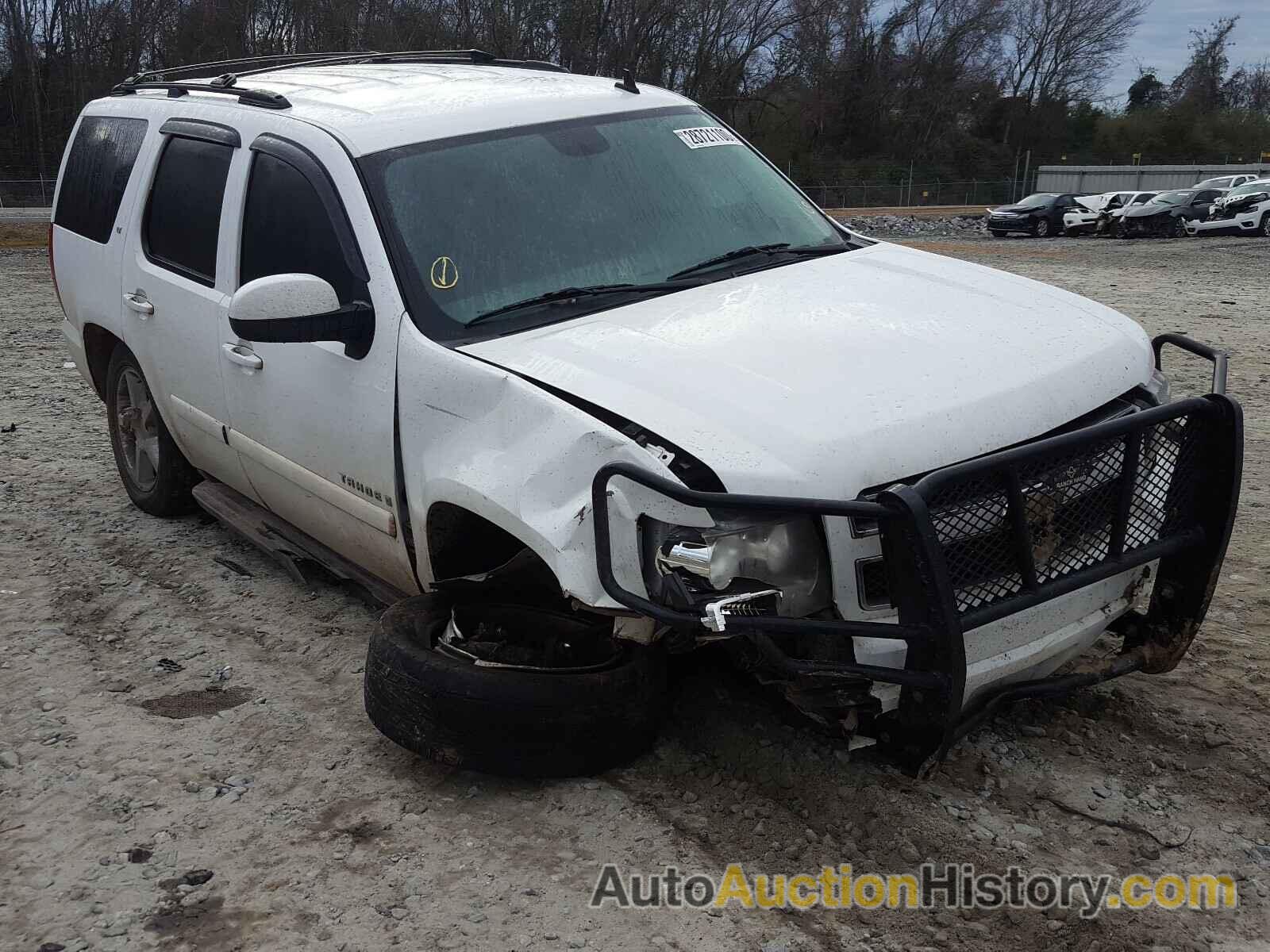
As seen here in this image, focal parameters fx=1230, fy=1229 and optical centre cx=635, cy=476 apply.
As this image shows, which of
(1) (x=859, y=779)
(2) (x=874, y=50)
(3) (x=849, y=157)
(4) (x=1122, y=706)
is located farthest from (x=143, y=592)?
(2) (x=874, y=50)

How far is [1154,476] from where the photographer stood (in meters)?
3.27

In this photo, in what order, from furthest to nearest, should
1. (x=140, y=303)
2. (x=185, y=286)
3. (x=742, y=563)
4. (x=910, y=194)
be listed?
(x=910, y=194) < (x=140, y=303) < (x=185, y=286) < (x=742, y=563)

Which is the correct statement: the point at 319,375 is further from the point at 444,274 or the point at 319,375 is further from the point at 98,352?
the point at 98,352

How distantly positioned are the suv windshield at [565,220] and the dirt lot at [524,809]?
4.21 ft

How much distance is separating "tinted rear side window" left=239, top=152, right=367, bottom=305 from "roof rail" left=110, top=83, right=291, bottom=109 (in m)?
0.22

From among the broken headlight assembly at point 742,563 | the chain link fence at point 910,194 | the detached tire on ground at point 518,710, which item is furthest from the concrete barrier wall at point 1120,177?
the broken headlight assembly at point 742,563

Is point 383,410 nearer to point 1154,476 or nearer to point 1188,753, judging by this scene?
point 1154,476

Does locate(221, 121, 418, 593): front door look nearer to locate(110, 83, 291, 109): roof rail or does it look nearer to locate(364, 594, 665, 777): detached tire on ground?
locate(110, 83, 291, 109): roof rail

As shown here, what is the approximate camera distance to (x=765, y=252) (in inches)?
165

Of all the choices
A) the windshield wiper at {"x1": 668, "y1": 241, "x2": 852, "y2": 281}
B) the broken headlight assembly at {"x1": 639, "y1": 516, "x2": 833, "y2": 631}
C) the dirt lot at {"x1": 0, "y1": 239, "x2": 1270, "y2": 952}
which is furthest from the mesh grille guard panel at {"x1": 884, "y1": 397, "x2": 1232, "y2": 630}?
the windshield wiper at {"x1": 668, "y1": 241, "x2": 852, "y2": 281}

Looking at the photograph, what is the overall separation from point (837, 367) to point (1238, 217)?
3036cm

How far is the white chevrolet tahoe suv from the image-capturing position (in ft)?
9.43

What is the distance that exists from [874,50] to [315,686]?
7248cm

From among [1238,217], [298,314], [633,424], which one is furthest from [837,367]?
[1238,217]
